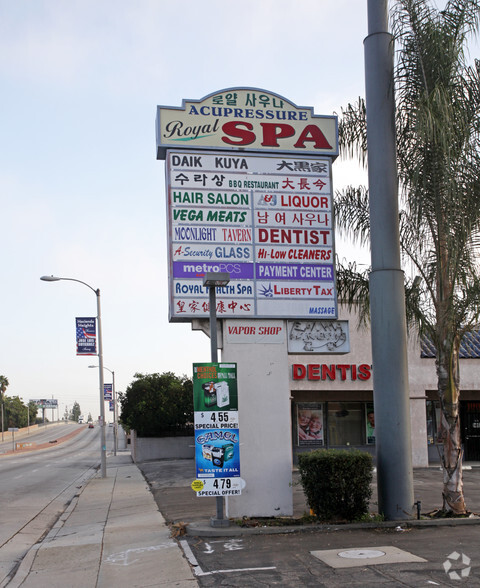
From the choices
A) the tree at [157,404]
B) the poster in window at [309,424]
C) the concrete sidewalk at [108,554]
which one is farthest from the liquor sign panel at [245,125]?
the tree at [157,404]

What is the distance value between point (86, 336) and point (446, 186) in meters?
19.0

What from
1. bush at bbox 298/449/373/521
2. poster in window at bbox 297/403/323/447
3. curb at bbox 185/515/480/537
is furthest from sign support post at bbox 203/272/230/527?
poster in window at bbox 297/403/323/447

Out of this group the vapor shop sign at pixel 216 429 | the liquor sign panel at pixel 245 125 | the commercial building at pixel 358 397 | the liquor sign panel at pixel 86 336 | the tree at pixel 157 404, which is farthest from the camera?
the tree at pixel 157 404

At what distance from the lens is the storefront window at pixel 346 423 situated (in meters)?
28.3

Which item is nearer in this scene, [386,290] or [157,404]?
[386,290]

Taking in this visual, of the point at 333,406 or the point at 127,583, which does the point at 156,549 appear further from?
the point at 333,406

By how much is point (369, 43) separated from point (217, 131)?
11.1 feet

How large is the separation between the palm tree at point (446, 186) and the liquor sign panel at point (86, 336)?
57.5ft

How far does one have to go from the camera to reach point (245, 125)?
13.1 metres

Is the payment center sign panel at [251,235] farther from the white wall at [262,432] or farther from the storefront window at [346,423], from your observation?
the storefront window at [346,423]

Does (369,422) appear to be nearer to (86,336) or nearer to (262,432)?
(86,336)

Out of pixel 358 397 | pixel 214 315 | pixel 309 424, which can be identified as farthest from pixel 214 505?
pixel 358 397

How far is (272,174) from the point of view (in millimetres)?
13031

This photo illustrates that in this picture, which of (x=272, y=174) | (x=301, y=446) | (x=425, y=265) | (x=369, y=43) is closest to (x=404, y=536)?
(x=425, y=265)
